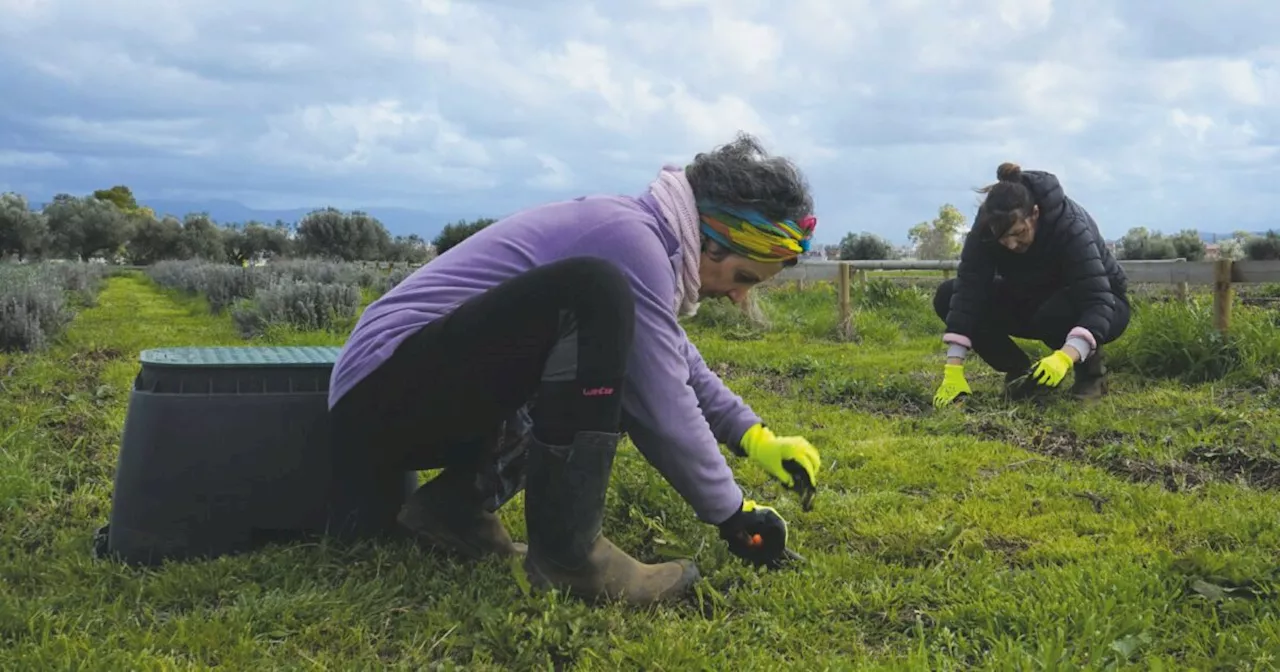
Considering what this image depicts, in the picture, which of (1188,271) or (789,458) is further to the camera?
(1188,271)

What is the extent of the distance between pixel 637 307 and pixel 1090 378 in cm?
366

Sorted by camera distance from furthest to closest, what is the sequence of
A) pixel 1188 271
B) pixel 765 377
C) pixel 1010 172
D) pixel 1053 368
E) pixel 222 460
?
pixel 1188 271 < pixel 765 377 < pixel 1010 172 < pixel 1053 368 < pixel 222 460

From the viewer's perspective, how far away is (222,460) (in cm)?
252

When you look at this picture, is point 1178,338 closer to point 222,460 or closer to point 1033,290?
point 1033,290

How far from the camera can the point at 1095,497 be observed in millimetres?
3230

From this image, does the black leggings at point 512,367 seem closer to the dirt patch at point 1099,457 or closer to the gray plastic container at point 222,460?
the gray plastic container at point 222,460

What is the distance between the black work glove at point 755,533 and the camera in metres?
2.43

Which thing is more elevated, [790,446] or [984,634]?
[790,446]

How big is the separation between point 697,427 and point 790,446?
35 centimetres

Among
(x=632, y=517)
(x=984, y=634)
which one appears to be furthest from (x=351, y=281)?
(x=984, y=634)

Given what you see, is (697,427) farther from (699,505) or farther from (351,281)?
(351,281)

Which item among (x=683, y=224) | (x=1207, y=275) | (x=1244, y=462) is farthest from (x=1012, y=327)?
(x=683, y=224)

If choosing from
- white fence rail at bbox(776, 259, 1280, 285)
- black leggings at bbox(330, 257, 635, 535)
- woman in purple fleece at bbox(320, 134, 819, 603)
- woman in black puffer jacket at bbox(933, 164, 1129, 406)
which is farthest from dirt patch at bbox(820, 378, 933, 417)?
black leggings at bbox(330, 257, 635, 535)

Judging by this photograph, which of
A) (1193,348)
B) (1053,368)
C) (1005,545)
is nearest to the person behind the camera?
(1005,545)
